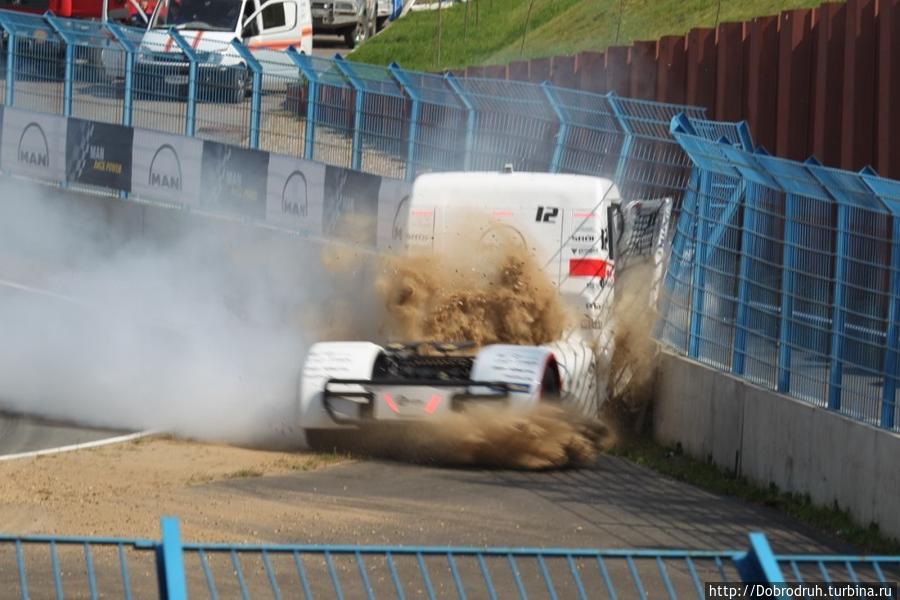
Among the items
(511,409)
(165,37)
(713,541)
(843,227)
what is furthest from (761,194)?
(165,37)

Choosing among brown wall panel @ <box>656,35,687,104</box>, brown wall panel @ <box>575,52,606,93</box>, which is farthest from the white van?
brown wall panel @ <box>656,35,687,104</box>

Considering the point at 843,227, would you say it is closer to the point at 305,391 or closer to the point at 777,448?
the point at 777,448

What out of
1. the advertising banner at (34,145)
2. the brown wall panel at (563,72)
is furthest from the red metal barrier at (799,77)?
the advertising banner at (34,145)

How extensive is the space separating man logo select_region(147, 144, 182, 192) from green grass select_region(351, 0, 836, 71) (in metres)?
10.1

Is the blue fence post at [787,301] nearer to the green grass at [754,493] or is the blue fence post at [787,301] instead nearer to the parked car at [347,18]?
the green grass at [754,493]

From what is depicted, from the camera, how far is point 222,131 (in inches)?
863

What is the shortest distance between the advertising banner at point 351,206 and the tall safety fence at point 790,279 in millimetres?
5211

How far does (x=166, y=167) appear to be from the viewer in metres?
21.7

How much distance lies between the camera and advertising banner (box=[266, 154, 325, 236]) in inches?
770

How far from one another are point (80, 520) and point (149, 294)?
9761 mm

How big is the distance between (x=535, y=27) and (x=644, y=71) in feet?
43.9

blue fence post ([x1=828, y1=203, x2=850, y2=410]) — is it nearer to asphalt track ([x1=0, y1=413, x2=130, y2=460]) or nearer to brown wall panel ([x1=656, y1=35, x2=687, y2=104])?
asphalt track ([x1=0, y1=413, x2=130, y2=460])

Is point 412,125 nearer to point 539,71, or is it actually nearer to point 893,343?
point 539,71

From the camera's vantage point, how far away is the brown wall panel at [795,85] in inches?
755
